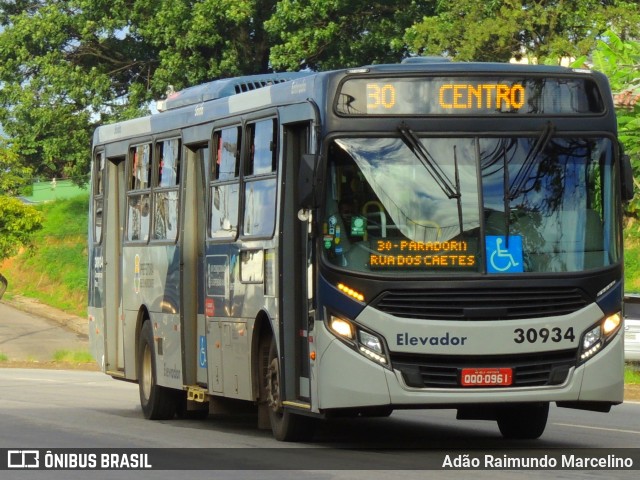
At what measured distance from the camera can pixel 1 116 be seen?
171 ft

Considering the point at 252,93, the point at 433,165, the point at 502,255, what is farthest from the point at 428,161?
the point at 252,93

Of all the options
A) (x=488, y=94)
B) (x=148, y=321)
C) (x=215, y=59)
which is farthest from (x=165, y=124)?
(x=215, y=59)

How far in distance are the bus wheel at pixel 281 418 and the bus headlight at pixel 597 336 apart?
103 inches

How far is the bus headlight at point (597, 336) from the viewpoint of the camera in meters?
12.9

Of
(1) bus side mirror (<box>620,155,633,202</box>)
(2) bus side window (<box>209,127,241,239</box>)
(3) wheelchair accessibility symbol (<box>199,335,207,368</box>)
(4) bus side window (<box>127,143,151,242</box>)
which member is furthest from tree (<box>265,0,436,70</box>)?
(1) bus side mirror (<box>620,155,633,202</box>)

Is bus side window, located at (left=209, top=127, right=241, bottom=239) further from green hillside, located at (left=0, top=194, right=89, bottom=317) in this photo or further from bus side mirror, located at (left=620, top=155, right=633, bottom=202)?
green hillside, located at (left=0, top=194, right=89, bottom=317)

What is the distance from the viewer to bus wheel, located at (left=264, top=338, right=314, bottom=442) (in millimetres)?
14031

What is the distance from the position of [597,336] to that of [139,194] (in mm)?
7362

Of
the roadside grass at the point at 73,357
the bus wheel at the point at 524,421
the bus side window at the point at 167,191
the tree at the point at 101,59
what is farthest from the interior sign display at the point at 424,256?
the tree at the point at 101,59

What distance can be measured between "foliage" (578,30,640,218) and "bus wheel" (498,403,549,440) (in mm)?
10133

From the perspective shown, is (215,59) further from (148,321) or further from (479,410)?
(479,410)

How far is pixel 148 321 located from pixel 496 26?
22.3 metres

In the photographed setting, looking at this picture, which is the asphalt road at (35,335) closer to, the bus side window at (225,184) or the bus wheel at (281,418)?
the bus side window at (225,184)

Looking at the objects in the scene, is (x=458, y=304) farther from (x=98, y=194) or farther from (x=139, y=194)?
(x=98, y=194)
